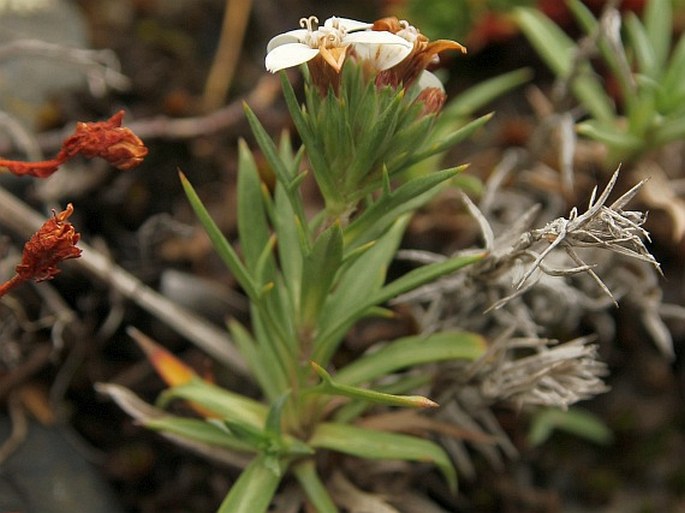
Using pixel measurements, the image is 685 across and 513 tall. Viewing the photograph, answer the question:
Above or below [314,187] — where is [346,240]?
above

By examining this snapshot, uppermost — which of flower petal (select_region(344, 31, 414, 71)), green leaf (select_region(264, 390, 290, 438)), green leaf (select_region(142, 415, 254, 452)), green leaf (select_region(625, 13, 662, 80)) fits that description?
flower petal (select_region(344, 31, 414, 71))

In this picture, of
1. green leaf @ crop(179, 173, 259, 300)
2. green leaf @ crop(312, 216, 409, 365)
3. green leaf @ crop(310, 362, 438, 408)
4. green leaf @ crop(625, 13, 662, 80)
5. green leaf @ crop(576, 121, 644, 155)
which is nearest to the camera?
green leaf @ crop(310, 362, 438, 408)

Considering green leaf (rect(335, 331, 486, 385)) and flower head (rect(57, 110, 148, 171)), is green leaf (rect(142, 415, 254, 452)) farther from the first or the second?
flower head (rect(57, 110, 148, 171))

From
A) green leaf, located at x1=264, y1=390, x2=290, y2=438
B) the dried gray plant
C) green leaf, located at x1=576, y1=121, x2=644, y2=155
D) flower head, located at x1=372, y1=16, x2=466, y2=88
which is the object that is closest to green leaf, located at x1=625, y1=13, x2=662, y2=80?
green leaf, located at x1=576, y1=121, x2=644, y2=155

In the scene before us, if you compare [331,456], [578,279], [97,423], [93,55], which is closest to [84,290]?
[97,423]

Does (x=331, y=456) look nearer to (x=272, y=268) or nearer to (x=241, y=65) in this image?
(x=272, y=268)

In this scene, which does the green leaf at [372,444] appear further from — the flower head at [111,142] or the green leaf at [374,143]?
the flower head at [111,142]
